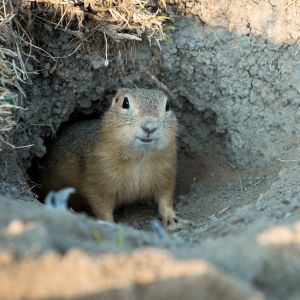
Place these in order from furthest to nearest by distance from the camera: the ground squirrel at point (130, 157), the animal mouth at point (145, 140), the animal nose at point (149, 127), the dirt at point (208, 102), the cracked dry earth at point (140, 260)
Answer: the dirt at point (208, 102)
the ground squirrel at point (130, 157)
the animal mouth at point (145, 140)
the animal nose at point (149, 127)
the cracked dry earth at point (140, 260)

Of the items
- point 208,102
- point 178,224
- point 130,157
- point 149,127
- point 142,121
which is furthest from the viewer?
point 208,102

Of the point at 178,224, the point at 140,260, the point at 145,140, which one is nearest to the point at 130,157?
the point at 145,140

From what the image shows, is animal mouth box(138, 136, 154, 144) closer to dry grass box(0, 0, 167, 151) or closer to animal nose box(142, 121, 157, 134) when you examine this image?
animal nose box(142, 121, 157, 134)

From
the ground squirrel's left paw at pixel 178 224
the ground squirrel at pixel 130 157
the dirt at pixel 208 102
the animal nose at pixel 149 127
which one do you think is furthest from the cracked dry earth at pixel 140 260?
the ground squirrel at pixel 130 157

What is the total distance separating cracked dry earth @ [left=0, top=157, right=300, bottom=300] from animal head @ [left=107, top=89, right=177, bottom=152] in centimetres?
180

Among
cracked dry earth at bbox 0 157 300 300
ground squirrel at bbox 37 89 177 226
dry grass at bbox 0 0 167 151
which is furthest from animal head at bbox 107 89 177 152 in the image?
cracked dry earth at bbox 0 157 300 300

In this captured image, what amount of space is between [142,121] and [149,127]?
153 millimetres

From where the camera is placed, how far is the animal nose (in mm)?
5719

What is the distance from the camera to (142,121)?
19.1 ft

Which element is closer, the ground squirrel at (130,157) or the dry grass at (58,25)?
the dry grass at (58,25)

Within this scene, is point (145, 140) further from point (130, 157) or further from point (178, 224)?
point (178, 224)

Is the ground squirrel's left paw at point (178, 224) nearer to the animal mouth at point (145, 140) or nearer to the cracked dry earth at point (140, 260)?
the animal mouth at point (145, 140)

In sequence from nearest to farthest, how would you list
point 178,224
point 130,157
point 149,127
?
point 149,127, point 178,224, point 130,157

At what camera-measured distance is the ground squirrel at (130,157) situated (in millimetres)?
6008
